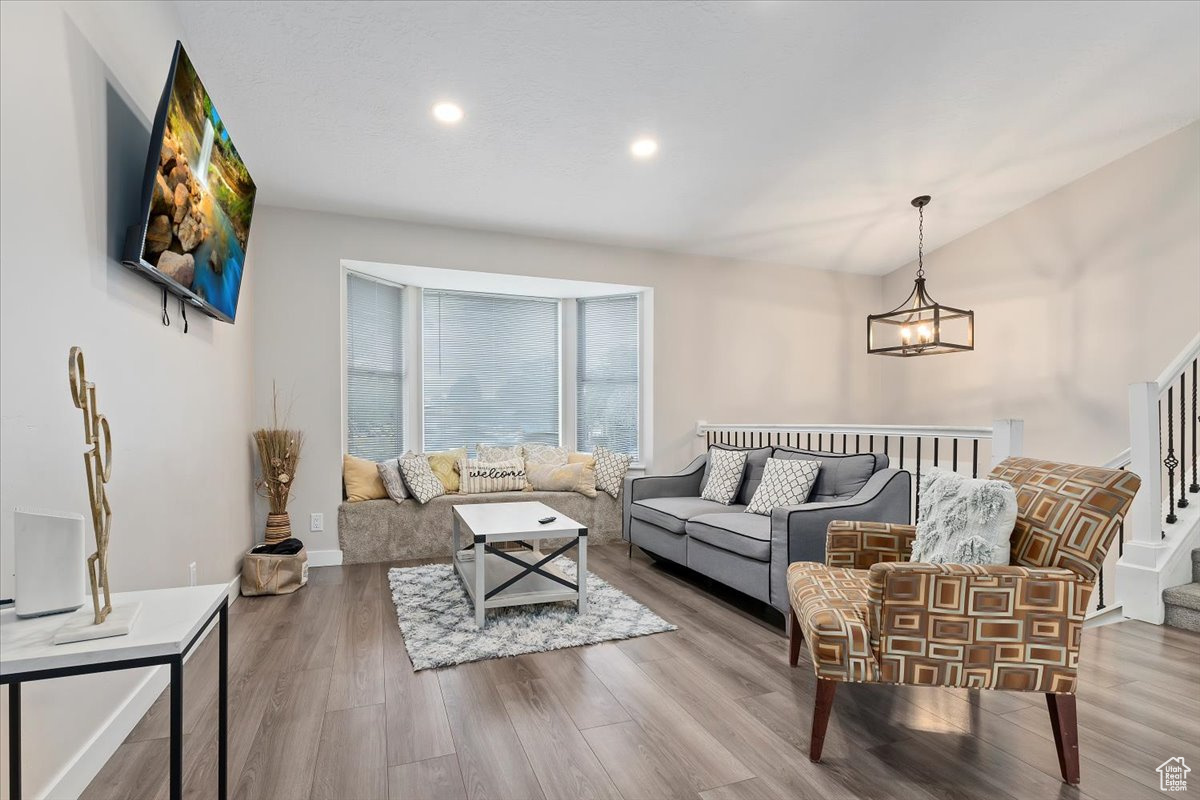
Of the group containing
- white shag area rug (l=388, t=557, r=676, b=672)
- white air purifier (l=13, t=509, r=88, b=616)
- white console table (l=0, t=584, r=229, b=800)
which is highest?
white air purifier (l=13, t=509, r=88, b=616)

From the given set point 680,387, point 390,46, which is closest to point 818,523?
point 680,387

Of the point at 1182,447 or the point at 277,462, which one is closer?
the point at 1182,447

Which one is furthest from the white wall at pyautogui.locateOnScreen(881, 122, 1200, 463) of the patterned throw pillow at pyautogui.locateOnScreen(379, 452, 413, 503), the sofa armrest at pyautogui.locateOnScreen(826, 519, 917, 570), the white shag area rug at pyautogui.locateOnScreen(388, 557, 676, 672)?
the patterned throw pillow at pyautogui.locateOnScreen(379, 452, 413, 503)

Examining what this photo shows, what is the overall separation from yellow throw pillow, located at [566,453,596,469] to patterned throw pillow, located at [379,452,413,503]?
1447mm

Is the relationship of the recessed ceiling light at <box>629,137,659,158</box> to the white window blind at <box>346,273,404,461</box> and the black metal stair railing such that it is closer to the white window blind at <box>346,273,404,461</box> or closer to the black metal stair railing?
the white window blind at <box>346,273,404,461</box>

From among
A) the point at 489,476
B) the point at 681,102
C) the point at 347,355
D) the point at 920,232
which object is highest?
the point at 681,102

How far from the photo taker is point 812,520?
114 inches

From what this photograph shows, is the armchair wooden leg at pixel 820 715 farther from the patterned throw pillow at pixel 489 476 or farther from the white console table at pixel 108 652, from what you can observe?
the patterned throw pillow at pixel 489 476

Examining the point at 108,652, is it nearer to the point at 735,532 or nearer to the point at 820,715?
the point at 820,715

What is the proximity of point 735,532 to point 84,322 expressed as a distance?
2886 millimetres

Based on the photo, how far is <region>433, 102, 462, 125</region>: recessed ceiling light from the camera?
3109 mm

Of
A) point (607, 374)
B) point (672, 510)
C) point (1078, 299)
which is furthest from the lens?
point (607, 374)

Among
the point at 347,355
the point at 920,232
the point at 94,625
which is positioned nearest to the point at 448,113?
the point at 347,355

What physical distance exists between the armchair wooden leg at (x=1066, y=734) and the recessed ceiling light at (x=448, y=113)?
357 centimetres
